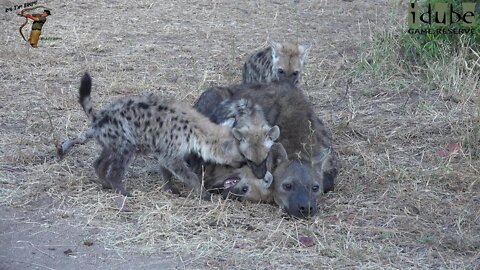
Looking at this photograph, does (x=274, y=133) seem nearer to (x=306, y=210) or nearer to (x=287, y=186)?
(x=287, y=186)

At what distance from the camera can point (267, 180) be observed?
566cm

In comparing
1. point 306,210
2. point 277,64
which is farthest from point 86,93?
point 277,64

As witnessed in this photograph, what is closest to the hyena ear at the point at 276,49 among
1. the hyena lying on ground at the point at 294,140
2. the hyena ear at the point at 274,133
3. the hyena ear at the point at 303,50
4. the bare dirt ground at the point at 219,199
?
the hyena ear at the point at 303,50

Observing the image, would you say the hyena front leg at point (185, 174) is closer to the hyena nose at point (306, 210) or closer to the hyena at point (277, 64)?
the hyena nose at point (306, 210)

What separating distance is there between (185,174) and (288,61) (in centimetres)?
217

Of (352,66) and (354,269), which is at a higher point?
(352,66)

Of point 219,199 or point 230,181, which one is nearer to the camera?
point 219,199

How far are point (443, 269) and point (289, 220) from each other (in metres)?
1.01

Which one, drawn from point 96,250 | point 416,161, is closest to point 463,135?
point 416,161

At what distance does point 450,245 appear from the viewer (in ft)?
16.4

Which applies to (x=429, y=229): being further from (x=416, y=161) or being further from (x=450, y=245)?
(x=416, y=161)

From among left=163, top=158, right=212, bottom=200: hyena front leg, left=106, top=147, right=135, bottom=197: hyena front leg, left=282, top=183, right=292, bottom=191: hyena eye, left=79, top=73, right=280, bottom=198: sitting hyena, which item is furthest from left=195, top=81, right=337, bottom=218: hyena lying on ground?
left=106, top=147, right=135, bottom=197: hyena front leg

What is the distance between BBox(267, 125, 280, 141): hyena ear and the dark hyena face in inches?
7.4

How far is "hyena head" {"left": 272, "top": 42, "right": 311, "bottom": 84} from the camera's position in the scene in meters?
7.60
